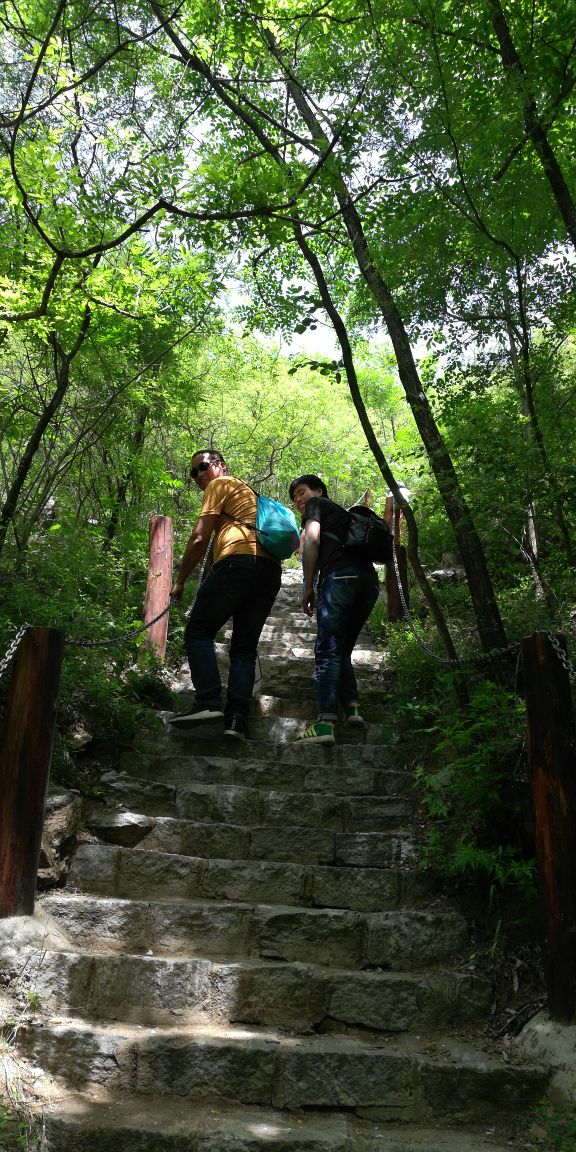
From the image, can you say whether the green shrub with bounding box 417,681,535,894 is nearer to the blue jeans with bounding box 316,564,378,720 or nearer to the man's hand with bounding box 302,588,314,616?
the blue jeans with bounding box 316,564,378,720

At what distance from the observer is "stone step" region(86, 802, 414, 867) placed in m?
3.87

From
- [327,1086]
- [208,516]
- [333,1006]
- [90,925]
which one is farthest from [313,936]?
[208,516]

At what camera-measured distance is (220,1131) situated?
2336 mm

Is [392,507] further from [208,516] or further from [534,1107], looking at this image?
[534,1107]

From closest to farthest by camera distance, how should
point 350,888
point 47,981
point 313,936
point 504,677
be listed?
1. point 47,981
2. point 313,936
3. point 350,888
4. point 504,677

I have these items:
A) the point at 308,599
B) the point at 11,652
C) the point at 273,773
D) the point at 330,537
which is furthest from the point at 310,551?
the point at 11,652

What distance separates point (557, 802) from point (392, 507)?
6.60m

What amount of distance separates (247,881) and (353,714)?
68.4 inches

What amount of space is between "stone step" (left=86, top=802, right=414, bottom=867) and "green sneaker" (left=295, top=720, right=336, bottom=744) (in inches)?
32.8

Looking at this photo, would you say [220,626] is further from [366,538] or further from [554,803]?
[554,803]

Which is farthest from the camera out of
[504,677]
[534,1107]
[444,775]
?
[504,677]

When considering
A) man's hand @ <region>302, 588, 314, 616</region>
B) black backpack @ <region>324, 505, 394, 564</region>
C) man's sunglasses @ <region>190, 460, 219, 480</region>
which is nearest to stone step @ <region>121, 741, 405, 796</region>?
man's hand @ <region>302, 588, 314, 616</region>

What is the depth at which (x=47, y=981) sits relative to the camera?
294 cm

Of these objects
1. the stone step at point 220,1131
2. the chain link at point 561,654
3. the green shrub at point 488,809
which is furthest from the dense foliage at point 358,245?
the stone step at point 220,1131
